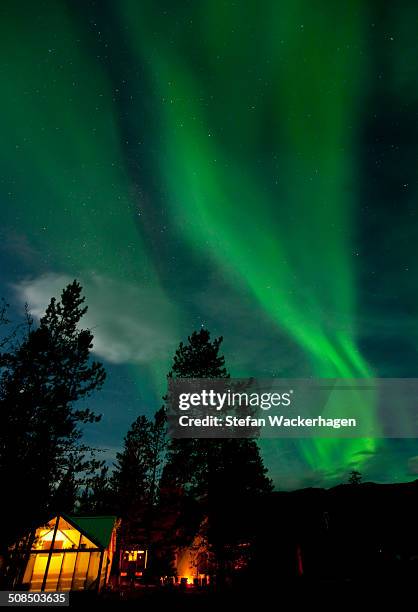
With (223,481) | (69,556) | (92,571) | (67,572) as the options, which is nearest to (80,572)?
(92,571)

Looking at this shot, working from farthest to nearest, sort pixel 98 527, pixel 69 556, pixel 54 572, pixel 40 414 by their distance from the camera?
1. pixel 98 527
2. pixel 69 556
3. pixel 54 572
4. pixel 40 414

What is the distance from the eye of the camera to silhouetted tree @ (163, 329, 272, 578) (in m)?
22.2

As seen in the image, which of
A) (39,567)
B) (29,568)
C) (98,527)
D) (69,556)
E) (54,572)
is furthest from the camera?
(98,527)

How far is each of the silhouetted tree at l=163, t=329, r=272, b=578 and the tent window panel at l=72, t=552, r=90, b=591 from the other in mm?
10037

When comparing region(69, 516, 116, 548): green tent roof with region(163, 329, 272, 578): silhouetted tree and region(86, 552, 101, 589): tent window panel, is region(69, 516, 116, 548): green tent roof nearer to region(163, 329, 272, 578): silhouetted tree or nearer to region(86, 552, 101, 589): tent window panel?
region(86, 552, 101, 589): tent window panel

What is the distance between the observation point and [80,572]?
2553 centimetres

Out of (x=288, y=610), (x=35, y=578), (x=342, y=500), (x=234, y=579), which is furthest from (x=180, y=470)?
(x=35, y=578)

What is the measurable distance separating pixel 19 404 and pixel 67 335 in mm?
4372

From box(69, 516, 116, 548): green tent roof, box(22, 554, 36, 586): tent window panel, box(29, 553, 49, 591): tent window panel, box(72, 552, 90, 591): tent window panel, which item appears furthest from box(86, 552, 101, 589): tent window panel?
box(22, 554, 36, 586): tent window panel

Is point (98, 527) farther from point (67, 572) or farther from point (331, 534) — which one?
point (331, 534)

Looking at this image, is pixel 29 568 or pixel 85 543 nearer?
pixel 85 543

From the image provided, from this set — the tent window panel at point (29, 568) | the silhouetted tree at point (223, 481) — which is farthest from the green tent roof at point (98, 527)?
the silhouetted tree at point (223, 481)

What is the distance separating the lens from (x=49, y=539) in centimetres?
2584

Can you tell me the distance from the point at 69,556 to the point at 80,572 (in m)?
1.61
